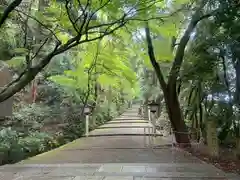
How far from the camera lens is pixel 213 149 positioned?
8.41 m

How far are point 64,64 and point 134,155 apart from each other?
9.74m

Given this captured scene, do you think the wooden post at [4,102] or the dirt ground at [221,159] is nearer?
the dirt ground at [221,159]

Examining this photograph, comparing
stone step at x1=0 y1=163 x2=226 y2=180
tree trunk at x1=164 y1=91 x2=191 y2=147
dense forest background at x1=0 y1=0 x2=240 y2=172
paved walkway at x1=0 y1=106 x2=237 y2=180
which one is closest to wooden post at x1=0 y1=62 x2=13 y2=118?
dense forest background at x1=0 y1=0 x2=240 y2=172

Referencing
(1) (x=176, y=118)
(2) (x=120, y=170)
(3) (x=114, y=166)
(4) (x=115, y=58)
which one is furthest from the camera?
(4) (x=115, y=58)

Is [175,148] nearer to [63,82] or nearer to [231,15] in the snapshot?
[231,15]

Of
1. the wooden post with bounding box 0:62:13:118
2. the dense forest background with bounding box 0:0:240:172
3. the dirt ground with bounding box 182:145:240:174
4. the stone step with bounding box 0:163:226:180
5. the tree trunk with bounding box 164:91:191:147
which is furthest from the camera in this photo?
the tree trunk with bounding box 164:91:191:147

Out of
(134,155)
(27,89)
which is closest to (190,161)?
(134,155)

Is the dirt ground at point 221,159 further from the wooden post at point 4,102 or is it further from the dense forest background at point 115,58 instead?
the wooden post at point 4,102

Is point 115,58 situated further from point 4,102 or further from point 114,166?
point 114,166

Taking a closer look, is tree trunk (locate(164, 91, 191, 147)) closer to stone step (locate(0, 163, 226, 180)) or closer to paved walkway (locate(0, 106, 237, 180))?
paved walkway (locate(0, 106, 237, 180))

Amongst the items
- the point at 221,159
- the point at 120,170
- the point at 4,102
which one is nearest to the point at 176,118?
the point at 221,159

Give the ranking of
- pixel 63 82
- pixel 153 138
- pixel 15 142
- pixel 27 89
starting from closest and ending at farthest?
pixel 15 142 → pixel 153 138 → pixel 63 82 → pixel 27 89

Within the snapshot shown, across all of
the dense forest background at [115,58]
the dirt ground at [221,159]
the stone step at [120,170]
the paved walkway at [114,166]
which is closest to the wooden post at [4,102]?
the dense forest background at [115,58]

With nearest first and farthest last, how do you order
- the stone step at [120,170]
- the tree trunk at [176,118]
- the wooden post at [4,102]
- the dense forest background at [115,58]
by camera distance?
the dense forest background at [115,58], the stone step at [120,170], the wooden post at [4,102], the tree trunk at [176,118]
